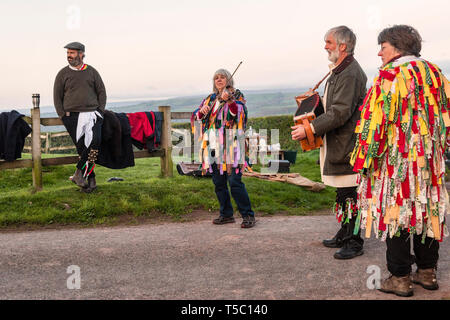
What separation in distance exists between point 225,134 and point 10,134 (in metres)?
3.67

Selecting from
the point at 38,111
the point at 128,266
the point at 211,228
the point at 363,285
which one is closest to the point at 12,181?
the point at 38,111

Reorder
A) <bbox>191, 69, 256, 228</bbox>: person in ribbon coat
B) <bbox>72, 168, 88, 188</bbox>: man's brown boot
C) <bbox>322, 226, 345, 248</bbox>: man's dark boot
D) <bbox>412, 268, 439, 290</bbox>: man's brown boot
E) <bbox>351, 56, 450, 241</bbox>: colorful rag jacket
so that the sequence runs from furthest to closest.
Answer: <bbox>72, 168, 88, 188</bbox>: man's brown boot → <bbox>191, 69, 256, 228</bbox>: person in ribbon coat → <bbox>322, 226, 345, 248</bbox>: man's dark boot → <bbox>412, 268, 439, 290</bbox>: man's brown boot → <bbox>351, 56, 450, 241</bbox>: colorful rag jacket

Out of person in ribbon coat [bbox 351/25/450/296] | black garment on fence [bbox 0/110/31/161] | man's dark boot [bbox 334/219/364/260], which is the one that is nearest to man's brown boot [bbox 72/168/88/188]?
black garment on fence [bbox 0/110/31/161]

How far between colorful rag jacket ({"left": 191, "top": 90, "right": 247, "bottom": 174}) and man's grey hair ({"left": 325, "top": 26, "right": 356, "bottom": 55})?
176 centimetres

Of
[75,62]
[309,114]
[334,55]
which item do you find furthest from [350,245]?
[75,62]

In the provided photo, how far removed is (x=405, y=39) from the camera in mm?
3863

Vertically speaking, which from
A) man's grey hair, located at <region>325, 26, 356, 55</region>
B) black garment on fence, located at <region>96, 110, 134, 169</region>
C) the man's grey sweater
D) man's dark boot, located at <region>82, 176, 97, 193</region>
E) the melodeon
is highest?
man's grey hair, located at <region>325, 26, 356, 55</region>

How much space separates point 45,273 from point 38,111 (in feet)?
14.4

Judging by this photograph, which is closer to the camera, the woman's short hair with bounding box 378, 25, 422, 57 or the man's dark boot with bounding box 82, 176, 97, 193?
the woman's short hair with bounding box 378, 25, 422, 57

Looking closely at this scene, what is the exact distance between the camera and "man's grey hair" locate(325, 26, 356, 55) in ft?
A: 15.7

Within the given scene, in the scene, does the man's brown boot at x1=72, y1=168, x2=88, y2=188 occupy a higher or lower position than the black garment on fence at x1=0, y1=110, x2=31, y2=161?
lower

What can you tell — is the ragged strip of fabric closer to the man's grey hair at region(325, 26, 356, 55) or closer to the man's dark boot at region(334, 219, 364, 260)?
the man's dark boot at region(334, 219, 364, 260)
